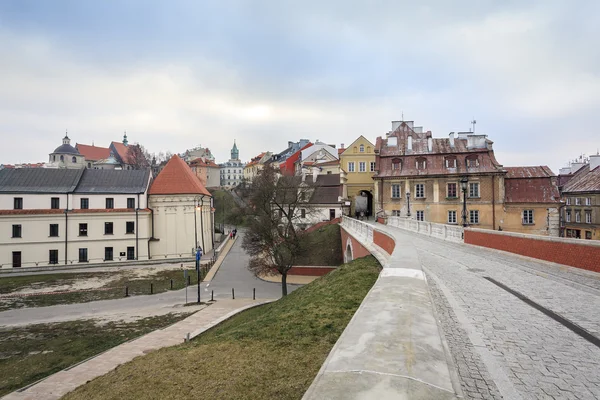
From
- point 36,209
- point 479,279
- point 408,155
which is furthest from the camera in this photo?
point 408,155

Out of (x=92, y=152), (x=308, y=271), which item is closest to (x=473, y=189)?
(x=308, y=271)

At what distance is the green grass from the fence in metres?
6.21

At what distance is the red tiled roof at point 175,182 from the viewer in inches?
1619

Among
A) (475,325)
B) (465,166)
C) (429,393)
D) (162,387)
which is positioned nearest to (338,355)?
(429,393)

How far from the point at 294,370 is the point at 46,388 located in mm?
8609

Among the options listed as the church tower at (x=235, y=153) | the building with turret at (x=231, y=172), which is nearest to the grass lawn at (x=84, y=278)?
the building with turret at (x=231, y=172)

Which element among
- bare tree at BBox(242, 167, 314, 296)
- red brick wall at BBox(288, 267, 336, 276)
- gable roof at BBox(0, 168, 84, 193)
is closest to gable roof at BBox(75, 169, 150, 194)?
gable roof at BBox(0, 168, 84, 193)

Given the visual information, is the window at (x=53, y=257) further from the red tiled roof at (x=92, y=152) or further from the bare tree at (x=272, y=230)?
the red tiled roof at (x=92, y=152)

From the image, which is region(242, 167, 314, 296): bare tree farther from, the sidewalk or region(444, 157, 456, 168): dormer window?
region(444, 157, 456, 168): dormer window

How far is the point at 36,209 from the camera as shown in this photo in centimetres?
3672

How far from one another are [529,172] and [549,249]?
3099 centimetres

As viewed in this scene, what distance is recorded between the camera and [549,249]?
11797 millimetres

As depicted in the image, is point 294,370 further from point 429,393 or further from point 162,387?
point 429,393

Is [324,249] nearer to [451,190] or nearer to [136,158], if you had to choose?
[451,190]
